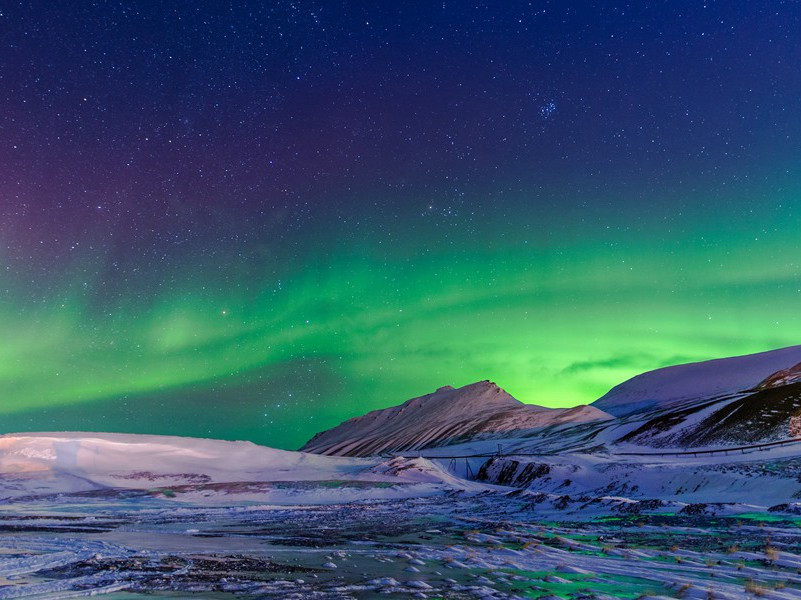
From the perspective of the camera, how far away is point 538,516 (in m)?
28.9

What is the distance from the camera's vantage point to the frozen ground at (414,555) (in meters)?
11.6

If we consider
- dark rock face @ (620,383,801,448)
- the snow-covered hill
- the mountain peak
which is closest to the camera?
the snow-covered hill

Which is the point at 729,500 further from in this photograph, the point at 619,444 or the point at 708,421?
the point at 619,444

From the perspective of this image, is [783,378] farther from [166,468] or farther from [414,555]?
[414,555]

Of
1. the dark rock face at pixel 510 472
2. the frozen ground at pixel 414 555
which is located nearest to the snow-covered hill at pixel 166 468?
the dark rock face at pixel 510 472

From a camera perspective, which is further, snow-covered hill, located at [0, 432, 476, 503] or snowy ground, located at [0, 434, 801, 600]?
snow-covered hill, located at [0, 432, 476, 503]

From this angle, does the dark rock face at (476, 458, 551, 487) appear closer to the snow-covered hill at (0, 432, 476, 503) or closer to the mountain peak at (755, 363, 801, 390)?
the snow-covered hill at (0, 432, 476, 503)

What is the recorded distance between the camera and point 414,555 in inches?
663

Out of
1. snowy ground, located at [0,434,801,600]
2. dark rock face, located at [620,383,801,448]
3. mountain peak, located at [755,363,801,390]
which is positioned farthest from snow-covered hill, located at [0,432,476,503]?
mountain peak, located at [755,363,801,390]

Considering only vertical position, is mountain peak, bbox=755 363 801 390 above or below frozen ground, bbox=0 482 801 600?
above

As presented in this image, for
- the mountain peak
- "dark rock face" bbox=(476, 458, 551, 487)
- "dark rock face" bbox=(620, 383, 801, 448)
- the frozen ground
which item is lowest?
"dark rock face" bbox=(476, 458, 551, 487)

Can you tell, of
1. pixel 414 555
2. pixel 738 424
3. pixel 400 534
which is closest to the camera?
pixel 414 555

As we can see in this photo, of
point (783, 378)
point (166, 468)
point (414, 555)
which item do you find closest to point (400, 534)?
point (414, 555)

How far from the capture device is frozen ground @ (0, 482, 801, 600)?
1161 cm
